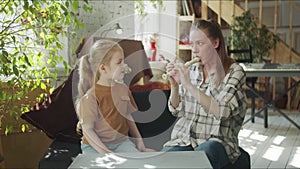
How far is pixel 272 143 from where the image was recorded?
12.6ft

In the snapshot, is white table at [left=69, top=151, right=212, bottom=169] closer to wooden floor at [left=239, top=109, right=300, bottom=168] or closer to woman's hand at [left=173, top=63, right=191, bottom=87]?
woman's hand at [left=173, top=63, right=191, bottom=87]

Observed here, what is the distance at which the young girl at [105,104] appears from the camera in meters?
1.77

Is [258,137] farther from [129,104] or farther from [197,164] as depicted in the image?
[197,164]

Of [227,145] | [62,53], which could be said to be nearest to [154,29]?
[62,53]

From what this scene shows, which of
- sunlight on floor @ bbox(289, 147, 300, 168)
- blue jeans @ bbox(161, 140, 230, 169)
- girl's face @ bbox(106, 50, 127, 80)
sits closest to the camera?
blue jeans @ bbox(161, 140, 230, 169)

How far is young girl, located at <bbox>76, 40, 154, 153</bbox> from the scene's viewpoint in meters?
1.77

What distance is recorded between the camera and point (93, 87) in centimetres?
188

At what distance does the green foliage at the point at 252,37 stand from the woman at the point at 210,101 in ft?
12.7

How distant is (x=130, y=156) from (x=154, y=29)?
4.09 metres

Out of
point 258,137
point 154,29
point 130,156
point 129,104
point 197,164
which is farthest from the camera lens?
point 154,29

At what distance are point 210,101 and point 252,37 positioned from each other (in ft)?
13.7

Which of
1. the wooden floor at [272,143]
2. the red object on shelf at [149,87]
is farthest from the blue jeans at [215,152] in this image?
the wooden floor at [272,143]

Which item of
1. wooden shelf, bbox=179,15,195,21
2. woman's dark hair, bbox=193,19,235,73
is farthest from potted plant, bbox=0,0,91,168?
wooden shelf, bbox=179,15,195,21

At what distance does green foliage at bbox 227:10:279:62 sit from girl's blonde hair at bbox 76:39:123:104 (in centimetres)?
401
